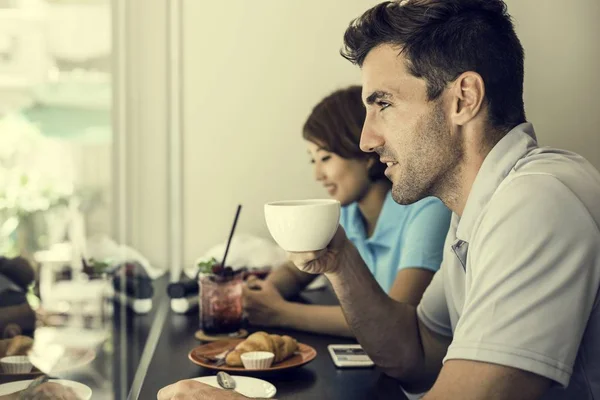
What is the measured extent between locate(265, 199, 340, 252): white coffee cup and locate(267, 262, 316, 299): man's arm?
1.04 m

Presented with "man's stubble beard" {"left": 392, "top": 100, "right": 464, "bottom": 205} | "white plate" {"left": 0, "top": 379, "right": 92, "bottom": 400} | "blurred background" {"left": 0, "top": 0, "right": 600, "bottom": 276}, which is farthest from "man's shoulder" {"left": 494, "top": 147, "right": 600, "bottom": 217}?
"blurred background" {"left": 0, "top": 0, "right": 600, "bottom": 276}

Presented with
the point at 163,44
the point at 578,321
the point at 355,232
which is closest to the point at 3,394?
the point at 578,321

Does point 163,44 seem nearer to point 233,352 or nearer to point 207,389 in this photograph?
point 233,352

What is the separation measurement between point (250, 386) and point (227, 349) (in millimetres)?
280

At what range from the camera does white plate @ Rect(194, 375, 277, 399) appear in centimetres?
121

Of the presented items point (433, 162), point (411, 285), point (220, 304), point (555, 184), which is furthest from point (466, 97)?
point (220, 304)

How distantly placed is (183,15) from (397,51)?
1.75 meters

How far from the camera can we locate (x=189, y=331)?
180 centimetres

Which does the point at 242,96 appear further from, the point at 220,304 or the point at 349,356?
the point at 349,356

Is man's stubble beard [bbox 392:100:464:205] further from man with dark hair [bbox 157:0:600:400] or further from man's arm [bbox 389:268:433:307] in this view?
man's arm [bbox 389:268:433:307]

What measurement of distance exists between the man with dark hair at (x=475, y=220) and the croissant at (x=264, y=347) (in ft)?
0.45

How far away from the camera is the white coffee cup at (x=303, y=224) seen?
1.16 metres

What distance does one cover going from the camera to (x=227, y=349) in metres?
1.51

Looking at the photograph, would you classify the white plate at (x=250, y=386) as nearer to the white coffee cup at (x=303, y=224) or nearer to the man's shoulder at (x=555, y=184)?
the white coffee cup at (x=303, y=224)
